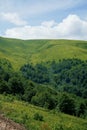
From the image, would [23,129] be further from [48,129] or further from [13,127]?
[48,129]

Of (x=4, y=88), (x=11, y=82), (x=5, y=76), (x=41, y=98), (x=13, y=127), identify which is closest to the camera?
(x=13, y=127)

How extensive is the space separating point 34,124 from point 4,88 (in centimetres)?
5815

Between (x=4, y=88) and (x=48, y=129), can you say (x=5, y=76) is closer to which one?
(x=4, y=88)

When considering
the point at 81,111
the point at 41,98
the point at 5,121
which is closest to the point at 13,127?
the point at 5,121

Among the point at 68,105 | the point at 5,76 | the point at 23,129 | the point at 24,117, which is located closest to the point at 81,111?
the point at 68,105

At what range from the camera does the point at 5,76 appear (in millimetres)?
126750

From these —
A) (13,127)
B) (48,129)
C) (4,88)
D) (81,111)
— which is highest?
(13,127)

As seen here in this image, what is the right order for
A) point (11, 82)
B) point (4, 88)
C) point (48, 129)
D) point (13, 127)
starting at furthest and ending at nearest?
point (11, 82), point (4, 88), point (48, 129), point (13, 127)

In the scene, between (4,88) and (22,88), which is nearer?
(4,88)

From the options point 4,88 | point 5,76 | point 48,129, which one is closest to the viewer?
point 48,129

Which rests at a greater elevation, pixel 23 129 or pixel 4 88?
pixel 23 129

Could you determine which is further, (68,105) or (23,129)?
(68,105)

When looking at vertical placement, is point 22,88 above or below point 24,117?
below

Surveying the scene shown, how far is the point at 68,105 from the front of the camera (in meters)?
96.6
